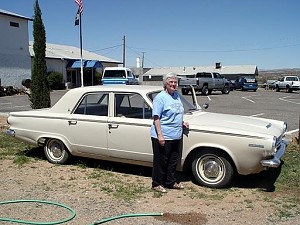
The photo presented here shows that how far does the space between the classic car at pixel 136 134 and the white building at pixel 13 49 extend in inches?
1061

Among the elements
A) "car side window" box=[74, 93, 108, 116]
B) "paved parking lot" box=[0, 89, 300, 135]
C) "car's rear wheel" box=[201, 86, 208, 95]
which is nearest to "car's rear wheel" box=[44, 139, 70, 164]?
"car side window" box=[74, 93, 108, 116]

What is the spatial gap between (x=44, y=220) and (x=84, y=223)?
0.48m

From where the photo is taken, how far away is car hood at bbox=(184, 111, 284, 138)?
501 cm

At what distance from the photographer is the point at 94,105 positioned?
6.15 metres

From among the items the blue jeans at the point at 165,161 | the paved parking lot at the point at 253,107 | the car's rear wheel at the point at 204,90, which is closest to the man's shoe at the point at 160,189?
the blue jeans at the point at 165,161

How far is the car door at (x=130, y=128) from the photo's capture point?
5.54 m

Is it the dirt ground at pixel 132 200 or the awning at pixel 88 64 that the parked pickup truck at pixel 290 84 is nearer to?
the awning at pixel 88 64

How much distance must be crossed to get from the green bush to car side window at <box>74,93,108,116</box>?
2950 cm

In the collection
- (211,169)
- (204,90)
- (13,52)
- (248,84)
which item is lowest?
(211,169)

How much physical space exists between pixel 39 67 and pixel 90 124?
7.00 meters

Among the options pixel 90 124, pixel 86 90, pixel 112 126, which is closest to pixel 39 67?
pixel 86 90

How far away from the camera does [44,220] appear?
4.15m

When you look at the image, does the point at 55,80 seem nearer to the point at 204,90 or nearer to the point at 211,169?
the point at 204,90

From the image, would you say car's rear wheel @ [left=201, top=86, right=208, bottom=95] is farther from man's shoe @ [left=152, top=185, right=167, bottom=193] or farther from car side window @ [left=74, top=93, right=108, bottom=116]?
man's shoe @ [left=152, top=185, right=167, bottom=193]
